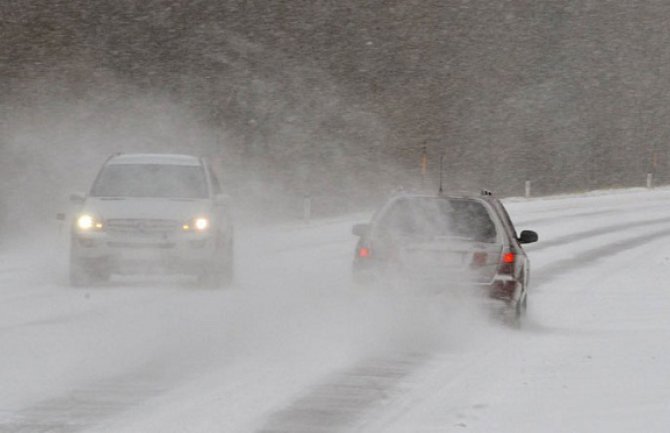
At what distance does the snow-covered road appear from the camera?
8508mm

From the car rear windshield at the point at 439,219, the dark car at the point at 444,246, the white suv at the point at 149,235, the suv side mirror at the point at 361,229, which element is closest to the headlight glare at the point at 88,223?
the white suv at the point at 149,235

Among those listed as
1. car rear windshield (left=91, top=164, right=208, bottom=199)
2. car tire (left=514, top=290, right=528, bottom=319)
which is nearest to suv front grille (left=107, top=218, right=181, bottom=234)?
car rear windshield (left=91, top=164, right=208, bottom=199)

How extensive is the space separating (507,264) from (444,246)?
0.67 meters

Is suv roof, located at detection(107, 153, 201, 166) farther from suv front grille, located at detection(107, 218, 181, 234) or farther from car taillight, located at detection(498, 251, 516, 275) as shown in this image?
car taillight, located at detection(498, 251, 516, 275)

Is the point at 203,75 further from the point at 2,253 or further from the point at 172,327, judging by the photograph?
the point at 172,327

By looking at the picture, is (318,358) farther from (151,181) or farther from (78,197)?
(151,181)

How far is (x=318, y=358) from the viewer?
1155cm

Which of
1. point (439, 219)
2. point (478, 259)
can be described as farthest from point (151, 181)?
point (478, 259)

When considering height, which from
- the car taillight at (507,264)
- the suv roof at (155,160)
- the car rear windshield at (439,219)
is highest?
the suv roof at (155,160)

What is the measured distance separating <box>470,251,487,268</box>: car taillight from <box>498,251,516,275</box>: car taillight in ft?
0.61

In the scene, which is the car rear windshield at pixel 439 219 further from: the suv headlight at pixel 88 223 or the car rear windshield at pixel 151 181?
the car rear windshield at pixel 151 181

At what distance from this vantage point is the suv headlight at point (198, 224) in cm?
1816

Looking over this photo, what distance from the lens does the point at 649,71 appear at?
263 feet

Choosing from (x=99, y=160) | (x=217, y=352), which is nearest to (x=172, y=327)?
(x=217, y=352)
